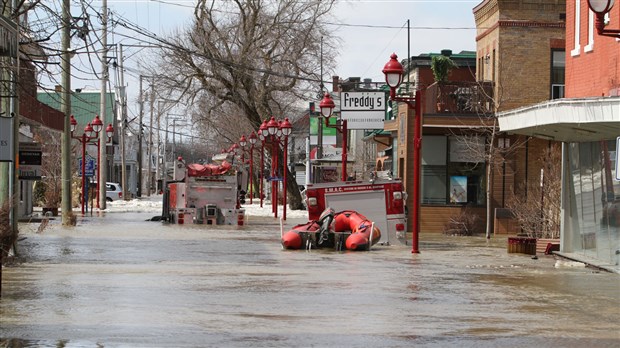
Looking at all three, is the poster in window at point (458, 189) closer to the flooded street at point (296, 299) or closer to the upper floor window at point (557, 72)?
the upper floor window at point (557, 72)

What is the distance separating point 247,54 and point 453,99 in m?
18.5

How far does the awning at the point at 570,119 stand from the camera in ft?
60.2

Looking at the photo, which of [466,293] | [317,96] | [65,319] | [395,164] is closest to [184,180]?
[395,164]

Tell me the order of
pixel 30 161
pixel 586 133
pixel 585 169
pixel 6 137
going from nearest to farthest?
pixel 6 137 < pixel 586 133 < pixel 585 169 < pixel 30 161

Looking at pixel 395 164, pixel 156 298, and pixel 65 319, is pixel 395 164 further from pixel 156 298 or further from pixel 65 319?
pixel 65 319

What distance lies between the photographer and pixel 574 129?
21.6 meters

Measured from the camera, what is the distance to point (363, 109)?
35.1 metres

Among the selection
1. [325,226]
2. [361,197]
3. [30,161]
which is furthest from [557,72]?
[30,161]

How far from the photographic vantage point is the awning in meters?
18.4

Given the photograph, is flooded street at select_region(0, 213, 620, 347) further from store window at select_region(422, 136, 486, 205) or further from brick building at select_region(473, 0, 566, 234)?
store window at select_region(422, 136, 486, 205)

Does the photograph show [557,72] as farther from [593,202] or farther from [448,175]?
[593,202]

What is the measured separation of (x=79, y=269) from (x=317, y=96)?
3974 cm

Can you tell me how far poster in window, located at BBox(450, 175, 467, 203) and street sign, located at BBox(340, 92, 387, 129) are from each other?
3.99 metres

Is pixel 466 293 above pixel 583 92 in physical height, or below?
below
